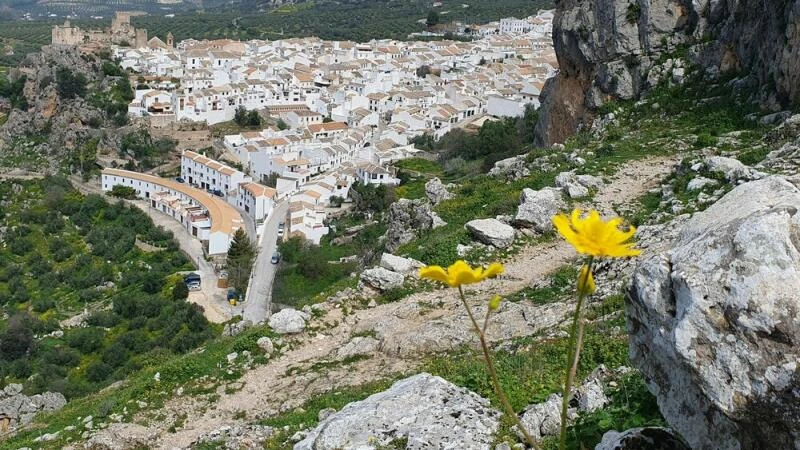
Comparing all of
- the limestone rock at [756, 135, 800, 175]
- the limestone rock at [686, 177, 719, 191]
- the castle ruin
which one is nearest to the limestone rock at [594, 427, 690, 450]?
the limestone rock at [756, 135, 800, 175]

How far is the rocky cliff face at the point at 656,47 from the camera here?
15500mm

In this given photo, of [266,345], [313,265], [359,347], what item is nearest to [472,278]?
[359,347]

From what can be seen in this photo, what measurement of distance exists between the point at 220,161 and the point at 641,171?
47587 mm

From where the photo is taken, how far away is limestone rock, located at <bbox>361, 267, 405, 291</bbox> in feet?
36.6

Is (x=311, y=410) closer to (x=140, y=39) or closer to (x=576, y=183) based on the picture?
(x=576, y=183)

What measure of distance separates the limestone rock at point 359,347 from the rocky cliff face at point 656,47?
35.6ft

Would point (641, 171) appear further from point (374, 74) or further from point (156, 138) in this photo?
point (374, 74)

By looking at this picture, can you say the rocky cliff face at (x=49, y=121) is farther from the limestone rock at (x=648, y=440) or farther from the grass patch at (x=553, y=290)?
the limestone rock at (x=648, y=440)

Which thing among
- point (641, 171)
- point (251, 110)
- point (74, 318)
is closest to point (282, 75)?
point (251, 110)

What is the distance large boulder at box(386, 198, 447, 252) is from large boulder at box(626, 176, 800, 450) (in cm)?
1149

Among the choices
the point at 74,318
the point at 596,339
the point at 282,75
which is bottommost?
the point at 74,318

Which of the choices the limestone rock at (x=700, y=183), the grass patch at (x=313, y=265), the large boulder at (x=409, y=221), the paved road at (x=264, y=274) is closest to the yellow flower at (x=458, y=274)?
the limestone rock at (x=700, y=183)

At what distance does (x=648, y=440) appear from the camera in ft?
11.1

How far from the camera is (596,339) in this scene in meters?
6.80
